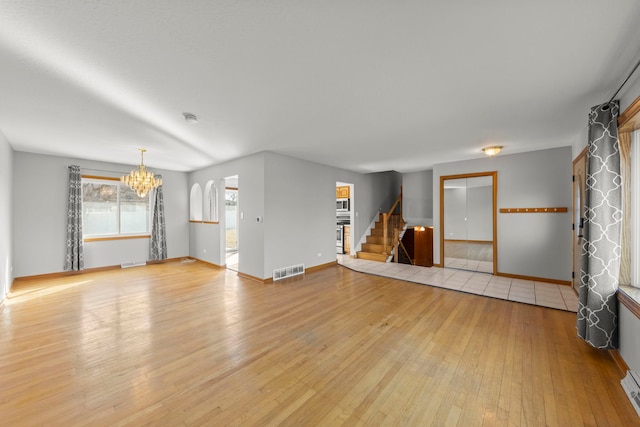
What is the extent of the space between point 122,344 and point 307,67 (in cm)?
325

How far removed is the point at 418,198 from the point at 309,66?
6308mm

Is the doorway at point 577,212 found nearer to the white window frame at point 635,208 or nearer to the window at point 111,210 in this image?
the white window frame at point 635,208

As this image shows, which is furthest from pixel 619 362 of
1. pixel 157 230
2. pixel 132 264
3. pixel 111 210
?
pixel 111 210

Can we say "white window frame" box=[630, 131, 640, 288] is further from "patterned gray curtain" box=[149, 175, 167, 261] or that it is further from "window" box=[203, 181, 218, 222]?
"patterned gray curtain" box=[149, 175, 167, 261]

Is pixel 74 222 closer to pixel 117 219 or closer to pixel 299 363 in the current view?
pixel 117 219

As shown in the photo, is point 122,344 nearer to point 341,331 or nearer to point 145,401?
point 145,401

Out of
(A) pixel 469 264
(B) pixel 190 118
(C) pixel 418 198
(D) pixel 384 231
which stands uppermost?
(B) pixel 190 118

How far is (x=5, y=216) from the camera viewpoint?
394 centimetres

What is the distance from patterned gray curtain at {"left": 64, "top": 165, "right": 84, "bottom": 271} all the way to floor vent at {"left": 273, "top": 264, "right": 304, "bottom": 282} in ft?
14.6

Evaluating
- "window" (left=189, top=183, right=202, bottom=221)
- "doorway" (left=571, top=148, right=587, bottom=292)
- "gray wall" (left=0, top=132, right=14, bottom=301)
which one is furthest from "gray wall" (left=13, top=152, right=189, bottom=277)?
"doorway" (left=571, top=148, right=587, bottom=292)

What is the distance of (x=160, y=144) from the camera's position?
13.7 ft

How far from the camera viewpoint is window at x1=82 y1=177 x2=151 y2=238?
5695 mm

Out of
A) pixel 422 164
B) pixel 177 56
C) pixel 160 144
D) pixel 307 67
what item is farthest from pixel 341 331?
pixel 422 164

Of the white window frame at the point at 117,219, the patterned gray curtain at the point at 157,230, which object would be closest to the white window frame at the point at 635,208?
the patterned gray curtain at the point at 157,230
